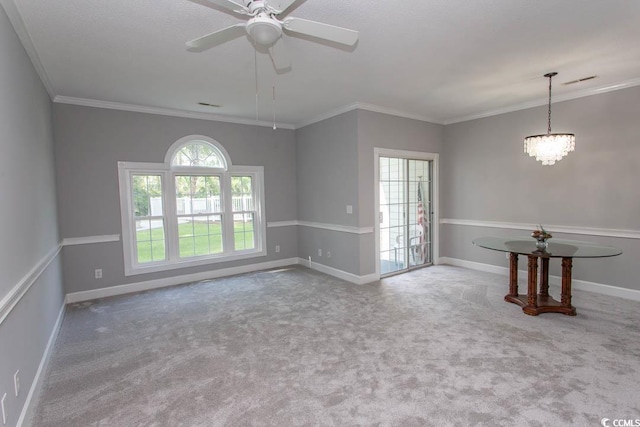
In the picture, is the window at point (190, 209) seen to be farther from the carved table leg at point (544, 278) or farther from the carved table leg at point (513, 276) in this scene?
the carved table leg at point (544, 278)

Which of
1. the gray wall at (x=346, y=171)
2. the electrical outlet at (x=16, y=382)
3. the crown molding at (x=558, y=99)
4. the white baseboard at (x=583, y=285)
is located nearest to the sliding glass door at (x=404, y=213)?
the gray wall at (x=346, y=171)

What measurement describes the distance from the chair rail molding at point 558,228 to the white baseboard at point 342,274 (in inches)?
78.5

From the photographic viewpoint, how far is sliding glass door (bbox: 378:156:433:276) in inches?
206

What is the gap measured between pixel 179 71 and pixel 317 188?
2.85 meters

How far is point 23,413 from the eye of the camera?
1.99m

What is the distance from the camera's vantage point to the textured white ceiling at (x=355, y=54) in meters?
2.25

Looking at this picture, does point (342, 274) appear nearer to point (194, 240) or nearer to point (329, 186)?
point (329, 186)

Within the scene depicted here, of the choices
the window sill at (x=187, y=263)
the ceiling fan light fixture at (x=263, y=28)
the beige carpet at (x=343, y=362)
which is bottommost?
the beige carpet at (x=343, y=362)

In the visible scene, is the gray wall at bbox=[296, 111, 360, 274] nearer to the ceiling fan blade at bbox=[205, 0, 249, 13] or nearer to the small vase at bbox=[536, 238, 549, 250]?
the small vase at bbox=[536, 238, 549, 250]

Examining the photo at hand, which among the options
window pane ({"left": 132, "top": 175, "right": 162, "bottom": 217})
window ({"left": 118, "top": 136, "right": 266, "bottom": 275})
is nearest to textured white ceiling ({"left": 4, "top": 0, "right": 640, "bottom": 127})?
window ({"left": 118, "top": 136, "right": 266, "bottom": 275})

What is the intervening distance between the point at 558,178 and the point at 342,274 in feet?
11.1

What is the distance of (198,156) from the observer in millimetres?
5180

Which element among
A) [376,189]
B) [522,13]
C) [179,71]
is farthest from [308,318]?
[522,13]

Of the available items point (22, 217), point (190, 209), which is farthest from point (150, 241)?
point (22, 217)
